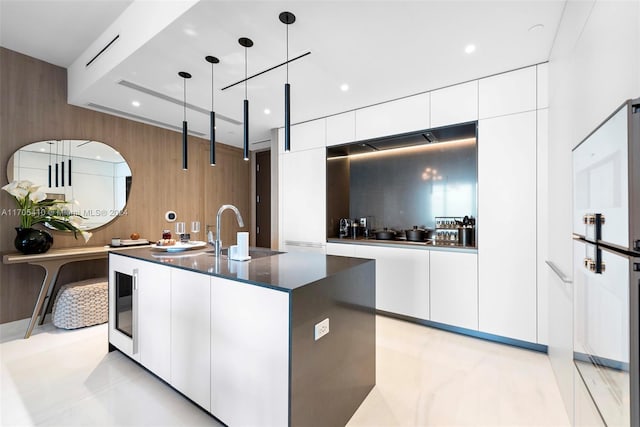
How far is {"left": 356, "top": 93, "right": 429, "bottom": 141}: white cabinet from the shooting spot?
304 cm

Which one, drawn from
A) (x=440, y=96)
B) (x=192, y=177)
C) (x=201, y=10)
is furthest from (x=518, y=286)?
(x=192, y=177)

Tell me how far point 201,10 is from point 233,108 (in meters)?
1.76

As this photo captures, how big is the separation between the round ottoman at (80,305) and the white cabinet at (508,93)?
444 cm

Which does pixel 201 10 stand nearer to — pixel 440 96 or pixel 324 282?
pixel 324 282

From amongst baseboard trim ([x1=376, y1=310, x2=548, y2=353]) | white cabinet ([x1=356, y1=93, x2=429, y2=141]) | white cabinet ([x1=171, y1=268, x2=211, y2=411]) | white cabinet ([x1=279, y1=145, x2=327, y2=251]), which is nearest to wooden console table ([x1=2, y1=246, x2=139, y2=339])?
white cabinet ([x1=171, y1=268, x2=211, y2=411])

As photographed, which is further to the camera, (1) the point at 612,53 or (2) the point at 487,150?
(2) the point at 487,150

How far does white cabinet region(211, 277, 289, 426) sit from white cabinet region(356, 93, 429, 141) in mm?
2552

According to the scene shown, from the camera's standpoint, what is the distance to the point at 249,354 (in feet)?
4.57

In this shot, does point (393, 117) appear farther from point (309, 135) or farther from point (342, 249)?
point (342, 249)

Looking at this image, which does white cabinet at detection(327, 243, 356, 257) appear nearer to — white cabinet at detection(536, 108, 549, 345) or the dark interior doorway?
white cabinet at detection(536, 108, 549, 345)

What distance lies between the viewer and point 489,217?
2666 millimetres

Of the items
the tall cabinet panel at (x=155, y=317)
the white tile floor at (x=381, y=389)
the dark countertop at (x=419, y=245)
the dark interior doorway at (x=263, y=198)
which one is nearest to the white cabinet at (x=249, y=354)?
the white tile floor at (x=381, y=389)

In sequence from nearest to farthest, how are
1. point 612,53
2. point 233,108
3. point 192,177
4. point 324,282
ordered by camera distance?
1. point 612,53
2. point 324,282
3. point 233,108
4. point 192,177

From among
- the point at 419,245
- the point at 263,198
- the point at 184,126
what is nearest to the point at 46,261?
the point at 184,126
